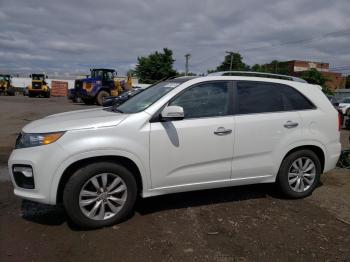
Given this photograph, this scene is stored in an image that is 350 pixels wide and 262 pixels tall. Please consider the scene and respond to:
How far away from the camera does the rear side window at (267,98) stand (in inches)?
177

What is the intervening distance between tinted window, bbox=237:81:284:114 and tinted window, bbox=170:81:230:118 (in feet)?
0.71

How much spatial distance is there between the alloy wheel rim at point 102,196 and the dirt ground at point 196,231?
0.66ft

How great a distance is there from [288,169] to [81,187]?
279cm

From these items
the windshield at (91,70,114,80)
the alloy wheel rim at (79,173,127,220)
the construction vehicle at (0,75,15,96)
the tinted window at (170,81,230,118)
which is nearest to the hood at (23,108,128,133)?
the alloy wheel rim at (79,173,127,220)

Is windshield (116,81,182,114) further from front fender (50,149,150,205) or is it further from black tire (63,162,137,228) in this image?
black tire (63,162,137,228)

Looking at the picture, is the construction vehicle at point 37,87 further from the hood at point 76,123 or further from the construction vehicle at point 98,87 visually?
the hood at point 76,123

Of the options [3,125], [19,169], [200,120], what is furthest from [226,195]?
[3,125]

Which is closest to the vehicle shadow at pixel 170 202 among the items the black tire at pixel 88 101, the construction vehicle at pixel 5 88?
the black tire at pixel 88 101

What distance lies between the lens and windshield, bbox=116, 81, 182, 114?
419 centimetres

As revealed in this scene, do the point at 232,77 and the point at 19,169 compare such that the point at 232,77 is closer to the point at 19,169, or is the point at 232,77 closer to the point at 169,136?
the point at 169,136

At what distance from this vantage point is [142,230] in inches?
150

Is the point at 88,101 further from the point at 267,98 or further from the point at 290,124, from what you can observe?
the point at 290,124

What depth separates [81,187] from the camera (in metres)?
3.65

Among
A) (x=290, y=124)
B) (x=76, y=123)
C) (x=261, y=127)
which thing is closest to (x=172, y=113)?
(x=76, y=123)
